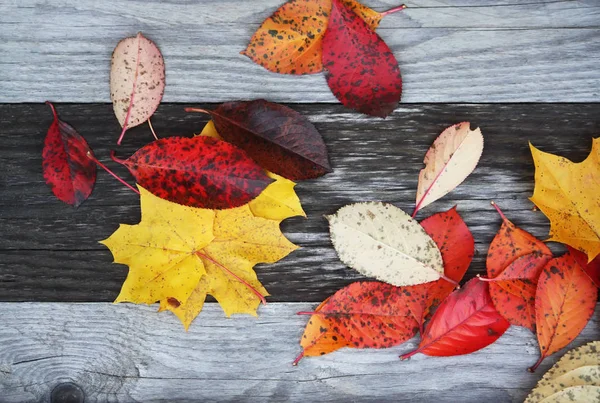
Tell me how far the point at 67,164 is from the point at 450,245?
0.81 metres

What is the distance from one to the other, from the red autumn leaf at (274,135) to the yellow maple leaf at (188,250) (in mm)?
115

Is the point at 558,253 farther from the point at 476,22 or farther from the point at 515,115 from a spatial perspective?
the point at 476,22

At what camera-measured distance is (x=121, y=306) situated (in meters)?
1.09

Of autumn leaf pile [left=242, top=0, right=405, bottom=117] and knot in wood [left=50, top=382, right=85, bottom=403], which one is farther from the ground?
autumn leaf pile [left=242, top=0, right=405, bottom=117]

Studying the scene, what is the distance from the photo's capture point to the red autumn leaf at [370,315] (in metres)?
1.05

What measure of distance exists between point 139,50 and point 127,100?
106 millimetres

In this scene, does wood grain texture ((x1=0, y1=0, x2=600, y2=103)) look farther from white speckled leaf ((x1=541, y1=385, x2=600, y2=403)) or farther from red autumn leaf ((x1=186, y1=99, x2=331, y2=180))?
white speckled leaf ((x1=541, y1=385, x2=600, y2=403))

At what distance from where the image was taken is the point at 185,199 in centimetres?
97

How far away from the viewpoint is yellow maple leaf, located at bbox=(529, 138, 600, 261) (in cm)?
100

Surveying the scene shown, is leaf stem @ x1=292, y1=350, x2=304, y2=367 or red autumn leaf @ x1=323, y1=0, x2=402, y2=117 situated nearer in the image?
red autumn leaf @ x1=323, y1=0, x2=402, y2=117

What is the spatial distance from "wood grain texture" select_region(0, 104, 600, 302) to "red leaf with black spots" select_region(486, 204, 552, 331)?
31 millimetres

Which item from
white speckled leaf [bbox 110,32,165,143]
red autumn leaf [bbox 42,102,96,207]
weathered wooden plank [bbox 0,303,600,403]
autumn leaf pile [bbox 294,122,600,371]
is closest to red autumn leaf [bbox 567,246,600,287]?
autumn leaf pile [bbox 294,122,600,371]

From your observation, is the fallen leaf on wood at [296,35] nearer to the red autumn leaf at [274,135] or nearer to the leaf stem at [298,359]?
the red autumn leaf at [274,135]

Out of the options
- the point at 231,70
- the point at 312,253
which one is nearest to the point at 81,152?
the point at 231,70
